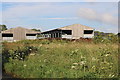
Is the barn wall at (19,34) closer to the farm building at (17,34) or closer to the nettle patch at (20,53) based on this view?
the farm building at (17,34)

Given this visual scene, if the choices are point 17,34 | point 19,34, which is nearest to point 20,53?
point 19,34

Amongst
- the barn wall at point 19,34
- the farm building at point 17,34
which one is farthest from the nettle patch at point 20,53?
the barn wall at point 19,34

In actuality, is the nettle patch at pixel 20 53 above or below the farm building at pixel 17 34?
below

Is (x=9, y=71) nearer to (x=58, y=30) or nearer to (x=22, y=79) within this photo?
(x=22, y=79)

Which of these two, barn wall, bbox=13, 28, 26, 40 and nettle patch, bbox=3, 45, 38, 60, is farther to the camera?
barn wall, bbox=13, 28, 26, 40

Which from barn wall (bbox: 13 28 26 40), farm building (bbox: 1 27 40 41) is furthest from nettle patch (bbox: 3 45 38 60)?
barn wall (bbox: 13 28 26 40)

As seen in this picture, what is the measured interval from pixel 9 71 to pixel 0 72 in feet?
1.00

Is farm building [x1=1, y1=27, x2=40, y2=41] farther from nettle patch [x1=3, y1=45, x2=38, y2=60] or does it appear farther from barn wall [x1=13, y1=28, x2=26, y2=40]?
nettle patch [x1=3, y1=45, x2=38, y2=60]

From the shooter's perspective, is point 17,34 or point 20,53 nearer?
point 20,53

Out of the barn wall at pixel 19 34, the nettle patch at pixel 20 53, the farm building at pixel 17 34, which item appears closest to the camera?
the nettle patch at pixel 20 53

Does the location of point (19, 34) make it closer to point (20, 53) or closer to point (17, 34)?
point (17, 34)

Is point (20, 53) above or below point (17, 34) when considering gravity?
below

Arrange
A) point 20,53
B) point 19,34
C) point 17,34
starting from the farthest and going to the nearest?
point 17,34, point 19,34, point 20,53

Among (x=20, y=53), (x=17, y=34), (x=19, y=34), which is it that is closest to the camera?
(x=20, y=53)
